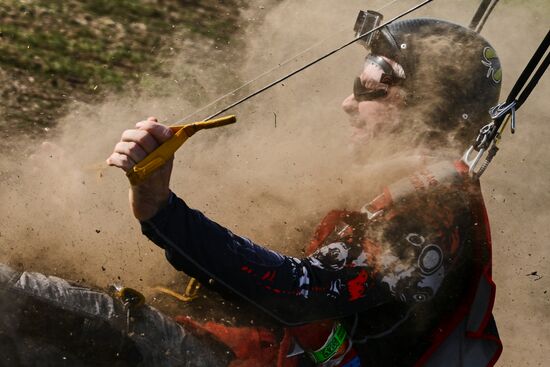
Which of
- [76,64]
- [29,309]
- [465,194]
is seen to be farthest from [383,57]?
[76,64]

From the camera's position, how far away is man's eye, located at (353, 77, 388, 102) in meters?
3.43

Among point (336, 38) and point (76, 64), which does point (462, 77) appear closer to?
point (336, 38)

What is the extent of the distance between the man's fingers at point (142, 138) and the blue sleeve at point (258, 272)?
28 cm

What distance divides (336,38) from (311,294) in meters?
3.28

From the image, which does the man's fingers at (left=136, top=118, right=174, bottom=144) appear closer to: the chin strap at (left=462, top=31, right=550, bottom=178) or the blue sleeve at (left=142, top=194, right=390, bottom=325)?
the blue sleeve at (left=142, top=194, right=390, bottom=325)

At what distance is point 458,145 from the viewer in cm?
329

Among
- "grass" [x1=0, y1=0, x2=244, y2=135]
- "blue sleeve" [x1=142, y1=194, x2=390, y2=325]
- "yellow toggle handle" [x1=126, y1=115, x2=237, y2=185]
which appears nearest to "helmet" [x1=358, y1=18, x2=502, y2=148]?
"blue sleeve" [x1=142, y1=194, x2=390, y2=325]

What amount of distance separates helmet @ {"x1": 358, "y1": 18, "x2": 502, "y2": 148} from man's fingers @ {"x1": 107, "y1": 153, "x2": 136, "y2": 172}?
1.76 m

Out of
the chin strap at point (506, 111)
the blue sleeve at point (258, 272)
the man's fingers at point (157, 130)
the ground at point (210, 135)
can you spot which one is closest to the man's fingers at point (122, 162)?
the man's fingers at point (157, 130)

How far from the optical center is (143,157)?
7.22 feet

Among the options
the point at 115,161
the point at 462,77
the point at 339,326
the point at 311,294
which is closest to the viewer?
the point at 115,161

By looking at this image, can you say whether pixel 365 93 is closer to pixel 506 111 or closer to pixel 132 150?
pixel 506 111

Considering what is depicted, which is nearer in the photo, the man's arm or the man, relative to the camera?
the man's arm

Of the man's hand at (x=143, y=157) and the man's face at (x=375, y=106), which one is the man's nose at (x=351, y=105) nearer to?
the man's face at (x=375, y=106)
